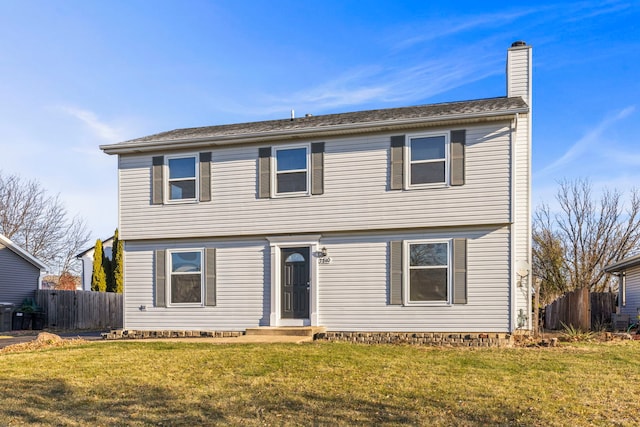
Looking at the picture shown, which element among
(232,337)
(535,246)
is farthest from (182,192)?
(535,246)

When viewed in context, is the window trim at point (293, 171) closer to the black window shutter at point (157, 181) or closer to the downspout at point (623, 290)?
the black window shutter at point (157, 181)

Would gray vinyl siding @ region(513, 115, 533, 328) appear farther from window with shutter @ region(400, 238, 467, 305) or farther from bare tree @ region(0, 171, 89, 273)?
bare tree @ region(0, 171, 89, 273)

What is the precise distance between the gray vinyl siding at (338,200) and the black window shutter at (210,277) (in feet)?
1.68

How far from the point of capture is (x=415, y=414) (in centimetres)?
601

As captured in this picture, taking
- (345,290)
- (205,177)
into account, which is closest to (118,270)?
(205,177)

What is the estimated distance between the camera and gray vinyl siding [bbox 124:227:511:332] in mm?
12203

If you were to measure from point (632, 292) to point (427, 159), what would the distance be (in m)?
12.2

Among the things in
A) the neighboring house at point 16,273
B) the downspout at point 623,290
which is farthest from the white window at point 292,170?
the downspout at point 623,290

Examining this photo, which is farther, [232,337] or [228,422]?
[232,337]

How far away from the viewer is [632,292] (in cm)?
2039

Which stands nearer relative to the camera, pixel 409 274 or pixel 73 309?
pixel 409 274

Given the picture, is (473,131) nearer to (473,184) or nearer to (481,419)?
(473,184)

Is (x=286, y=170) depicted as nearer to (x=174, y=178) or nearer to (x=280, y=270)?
(x=280, y=270)

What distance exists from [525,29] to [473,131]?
152 inches
